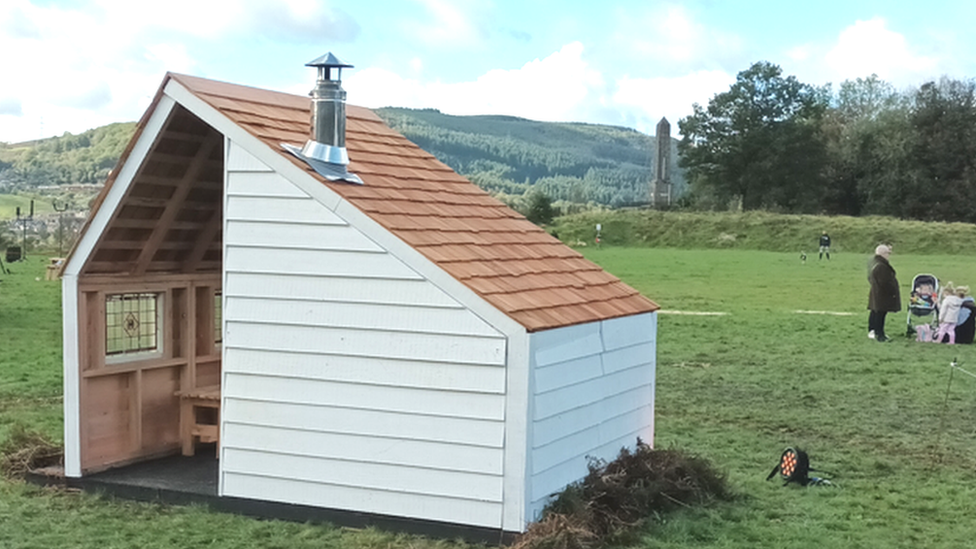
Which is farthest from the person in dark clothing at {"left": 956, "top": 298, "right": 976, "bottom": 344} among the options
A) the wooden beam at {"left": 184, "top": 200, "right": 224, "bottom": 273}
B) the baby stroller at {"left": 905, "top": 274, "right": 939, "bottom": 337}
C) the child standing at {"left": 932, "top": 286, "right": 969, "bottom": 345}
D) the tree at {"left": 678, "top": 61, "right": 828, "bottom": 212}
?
the tree at {"left": 678, "top": 61, "right": 828, "bottom": 212}

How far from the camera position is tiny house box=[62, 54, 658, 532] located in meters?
6.83

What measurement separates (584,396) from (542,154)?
10433 cm

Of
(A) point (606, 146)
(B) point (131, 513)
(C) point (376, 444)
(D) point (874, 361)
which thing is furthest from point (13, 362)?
(A) point (606, 146)

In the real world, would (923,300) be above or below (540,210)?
below

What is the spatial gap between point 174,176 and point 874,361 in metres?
11.7

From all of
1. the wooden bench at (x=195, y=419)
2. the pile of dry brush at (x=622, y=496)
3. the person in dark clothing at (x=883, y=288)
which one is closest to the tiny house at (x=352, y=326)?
the pile of dry brush at (x=622, y=496)

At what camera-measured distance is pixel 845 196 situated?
72688 mm

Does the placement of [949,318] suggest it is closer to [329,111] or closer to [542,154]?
[329,111]

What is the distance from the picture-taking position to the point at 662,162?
298 feet

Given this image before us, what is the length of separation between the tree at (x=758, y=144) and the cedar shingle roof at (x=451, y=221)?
6619 centimetres

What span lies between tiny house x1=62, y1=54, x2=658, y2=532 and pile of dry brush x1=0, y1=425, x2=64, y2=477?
50cm

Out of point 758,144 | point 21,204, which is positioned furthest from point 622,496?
point 21,204

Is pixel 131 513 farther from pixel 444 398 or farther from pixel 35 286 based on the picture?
pixel 35 286

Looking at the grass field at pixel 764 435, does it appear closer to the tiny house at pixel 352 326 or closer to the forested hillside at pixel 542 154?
the tiny house at pixel 352 326
